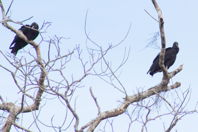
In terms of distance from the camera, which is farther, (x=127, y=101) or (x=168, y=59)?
(x=168, y=59)

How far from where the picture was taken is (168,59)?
25.5 ft

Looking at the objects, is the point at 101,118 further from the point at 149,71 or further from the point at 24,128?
the point at 149,71

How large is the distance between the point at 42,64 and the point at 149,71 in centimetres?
242

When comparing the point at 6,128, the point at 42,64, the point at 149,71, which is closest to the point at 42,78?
the point at 42,64

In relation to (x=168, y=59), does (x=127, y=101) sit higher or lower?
lower

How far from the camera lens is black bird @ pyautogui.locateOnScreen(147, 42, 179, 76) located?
22.9ft

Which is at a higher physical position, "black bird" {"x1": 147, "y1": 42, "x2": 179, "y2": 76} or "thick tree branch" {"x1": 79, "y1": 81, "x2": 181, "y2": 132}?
"black bird" {"x1": 147, "y1": 42, "x2": 179, "y2": 76}

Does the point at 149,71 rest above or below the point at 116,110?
above

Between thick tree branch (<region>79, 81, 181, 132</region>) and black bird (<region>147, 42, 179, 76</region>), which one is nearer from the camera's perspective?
thick tree branch (<region>79, 81, 181, 132</region>)

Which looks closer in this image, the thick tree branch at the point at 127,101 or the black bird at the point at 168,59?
the thick tree branch at the point at 127,101

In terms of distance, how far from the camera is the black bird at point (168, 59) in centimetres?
697

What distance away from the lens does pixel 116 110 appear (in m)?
5.18

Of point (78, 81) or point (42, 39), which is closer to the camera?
point (78, 81)

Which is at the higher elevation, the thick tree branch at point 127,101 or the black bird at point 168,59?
the black bird at point 168,59
